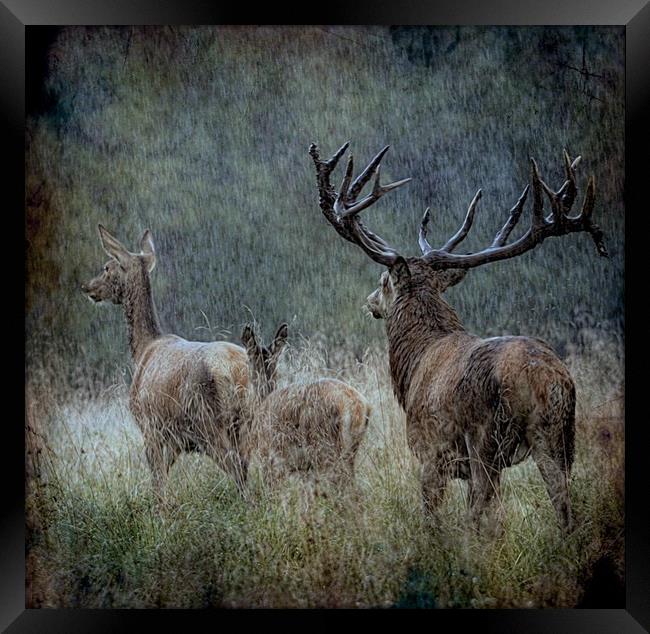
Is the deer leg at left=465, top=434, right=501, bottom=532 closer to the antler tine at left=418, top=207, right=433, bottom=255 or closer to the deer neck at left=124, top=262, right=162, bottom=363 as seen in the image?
the antler tine at left=418, top=207, right=433, bottom=255

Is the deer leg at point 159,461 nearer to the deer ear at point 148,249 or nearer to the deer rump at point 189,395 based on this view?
the deer rump at point 189,395

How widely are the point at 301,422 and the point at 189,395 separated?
0.61 metres

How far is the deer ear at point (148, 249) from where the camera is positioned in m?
4.34

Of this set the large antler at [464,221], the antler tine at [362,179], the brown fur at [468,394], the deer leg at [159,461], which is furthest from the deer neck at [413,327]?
the deer leg at [159,461]

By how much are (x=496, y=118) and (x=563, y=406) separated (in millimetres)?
1524

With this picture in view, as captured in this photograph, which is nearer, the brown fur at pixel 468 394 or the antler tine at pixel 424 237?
the brown fur at pixel 468 394

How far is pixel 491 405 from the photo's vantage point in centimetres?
403

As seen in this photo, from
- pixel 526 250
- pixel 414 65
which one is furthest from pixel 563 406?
pixel 414 65

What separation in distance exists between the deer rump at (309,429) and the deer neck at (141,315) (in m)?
0.71

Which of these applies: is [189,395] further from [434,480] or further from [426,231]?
[426,231]

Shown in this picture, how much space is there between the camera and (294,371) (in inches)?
169

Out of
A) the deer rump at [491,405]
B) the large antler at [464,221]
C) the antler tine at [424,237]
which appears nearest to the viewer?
the deer rump at [491,405]

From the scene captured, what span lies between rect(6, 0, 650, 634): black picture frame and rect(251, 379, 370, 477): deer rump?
30.1 inches
